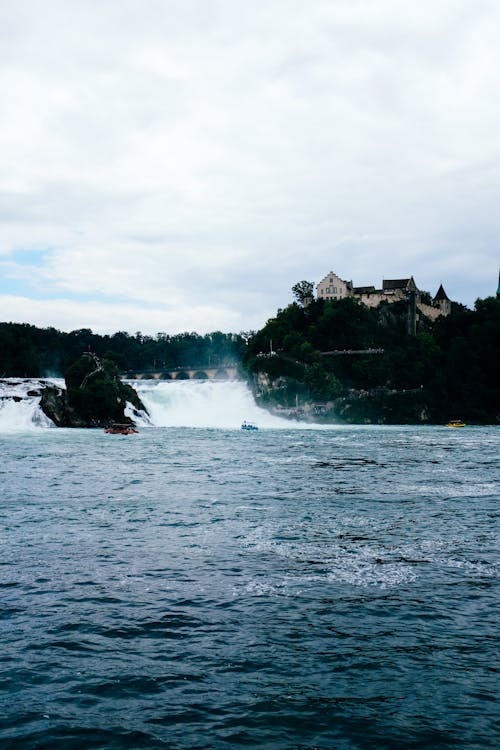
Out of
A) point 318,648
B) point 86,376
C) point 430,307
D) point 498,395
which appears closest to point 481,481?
point 318,648

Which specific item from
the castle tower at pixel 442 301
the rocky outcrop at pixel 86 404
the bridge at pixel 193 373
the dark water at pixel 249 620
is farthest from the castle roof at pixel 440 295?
the dark water at pixel 249 620

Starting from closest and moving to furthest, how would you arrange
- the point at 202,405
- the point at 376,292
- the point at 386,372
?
the point at 202,405 → the point at 386,372 → the point at 376,292

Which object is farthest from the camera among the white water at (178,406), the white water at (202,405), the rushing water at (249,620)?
the white water at (202,405)

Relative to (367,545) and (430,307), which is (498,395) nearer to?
(430,307)

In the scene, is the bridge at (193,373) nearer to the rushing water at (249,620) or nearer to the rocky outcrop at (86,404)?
the rocky outcrop at (86,404)

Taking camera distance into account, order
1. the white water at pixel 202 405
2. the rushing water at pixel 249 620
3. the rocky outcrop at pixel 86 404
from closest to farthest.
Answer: the rushing water at pixel 249 620, the rocky outcrop at pixel 86 404, the white water at pixel 202 405

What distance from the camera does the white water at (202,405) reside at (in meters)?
107

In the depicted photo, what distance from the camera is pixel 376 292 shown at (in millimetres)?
165250

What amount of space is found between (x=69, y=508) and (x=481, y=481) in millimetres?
20975

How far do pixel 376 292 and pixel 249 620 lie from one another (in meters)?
157

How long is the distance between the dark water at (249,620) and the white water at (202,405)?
76.7m

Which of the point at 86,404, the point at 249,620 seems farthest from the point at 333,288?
the point at 249,620

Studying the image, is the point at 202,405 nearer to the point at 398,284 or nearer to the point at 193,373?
the point at 193,373

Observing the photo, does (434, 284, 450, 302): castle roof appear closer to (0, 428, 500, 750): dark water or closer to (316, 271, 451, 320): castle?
(316, 271, 451, 320): castle
